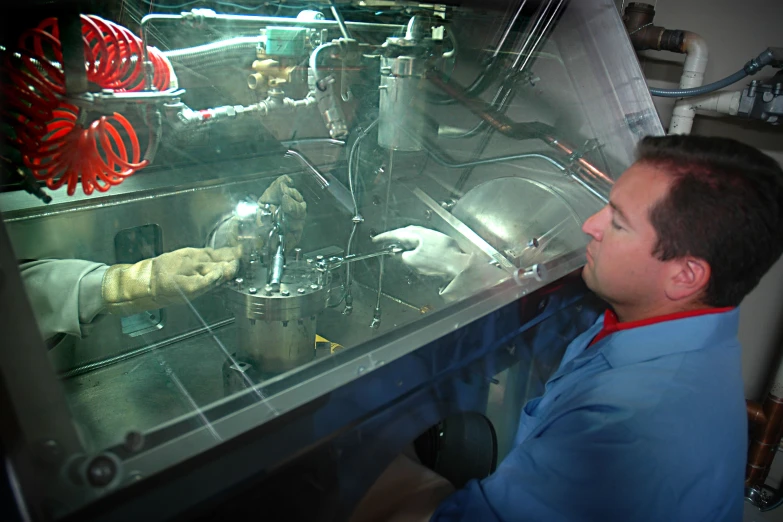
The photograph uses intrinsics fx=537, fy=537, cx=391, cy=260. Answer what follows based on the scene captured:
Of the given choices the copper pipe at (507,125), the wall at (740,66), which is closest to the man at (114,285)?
the copper pipe at (507,125)

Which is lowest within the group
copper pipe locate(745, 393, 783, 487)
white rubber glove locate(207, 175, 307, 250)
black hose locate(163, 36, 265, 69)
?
copper pipe locate(745, 393, 783, 487)

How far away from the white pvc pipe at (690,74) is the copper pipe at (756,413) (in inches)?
43.7

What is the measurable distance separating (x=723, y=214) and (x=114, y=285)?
113 cm

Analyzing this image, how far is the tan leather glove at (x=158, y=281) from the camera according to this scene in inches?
41.1

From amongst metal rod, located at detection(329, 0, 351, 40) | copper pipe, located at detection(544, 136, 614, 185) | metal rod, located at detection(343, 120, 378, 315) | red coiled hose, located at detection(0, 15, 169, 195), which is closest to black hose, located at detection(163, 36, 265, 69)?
red coiled hose, located at detection(0, 15, 169, 195)

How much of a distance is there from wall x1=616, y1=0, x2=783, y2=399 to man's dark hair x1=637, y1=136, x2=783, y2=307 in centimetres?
129

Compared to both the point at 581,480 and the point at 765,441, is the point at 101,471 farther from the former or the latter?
the point at 765,441

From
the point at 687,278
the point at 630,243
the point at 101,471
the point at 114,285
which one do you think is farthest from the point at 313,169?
the point at 101,471

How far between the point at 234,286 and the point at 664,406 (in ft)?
2.70

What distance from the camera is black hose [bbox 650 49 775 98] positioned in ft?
5.80

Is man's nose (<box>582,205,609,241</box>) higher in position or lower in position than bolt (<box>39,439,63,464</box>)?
higher

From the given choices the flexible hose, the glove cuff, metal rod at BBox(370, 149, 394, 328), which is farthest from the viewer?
the flexible hose

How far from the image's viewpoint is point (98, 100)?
0.84 meters

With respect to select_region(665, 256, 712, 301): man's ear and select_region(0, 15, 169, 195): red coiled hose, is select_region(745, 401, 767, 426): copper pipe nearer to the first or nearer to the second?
select_region(665, 256, 712, 301): man's ear
